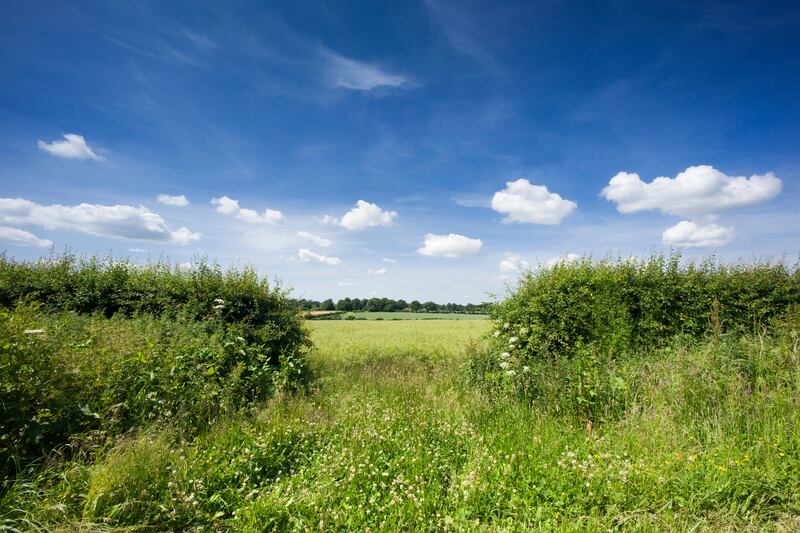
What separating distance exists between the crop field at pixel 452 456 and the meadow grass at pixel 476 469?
0.02 m

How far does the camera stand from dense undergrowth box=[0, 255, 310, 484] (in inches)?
150

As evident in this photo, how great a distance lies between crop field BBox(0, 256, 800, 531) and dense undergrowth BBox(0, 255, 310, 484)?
0.27 ft

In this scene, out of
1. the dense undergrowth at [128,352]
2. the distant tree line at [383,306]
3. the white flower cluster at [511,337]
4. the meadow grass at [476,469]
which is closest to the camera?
the meadow grass at [476,469]

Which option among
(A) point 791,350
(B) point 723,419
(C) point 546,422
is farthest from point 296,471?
(A) point 791,350

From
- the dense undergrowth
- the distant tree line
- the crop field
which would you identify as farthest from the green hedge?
the distant tree line

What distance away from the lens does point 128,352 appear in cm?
533

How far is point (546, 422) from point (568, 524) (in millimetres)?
1998

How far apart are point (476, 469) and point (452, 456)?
20.9 inches

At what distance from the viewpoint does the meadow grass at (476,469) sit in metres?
3.10

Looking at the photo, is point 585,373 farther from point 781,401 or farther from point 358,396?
point 358,396

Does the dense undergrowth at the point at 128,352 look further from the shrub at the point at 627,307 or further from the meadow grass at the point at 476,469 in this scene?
the shrub at the point at 627,307

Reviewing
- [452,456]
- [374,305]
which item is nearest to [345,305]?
[374,305]

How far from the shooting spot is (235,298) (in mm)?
8773

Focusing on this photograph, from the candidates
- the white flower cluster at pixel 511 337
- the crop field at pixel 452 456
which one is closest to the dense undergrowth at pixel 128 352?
the crop field at pixel 452 456
